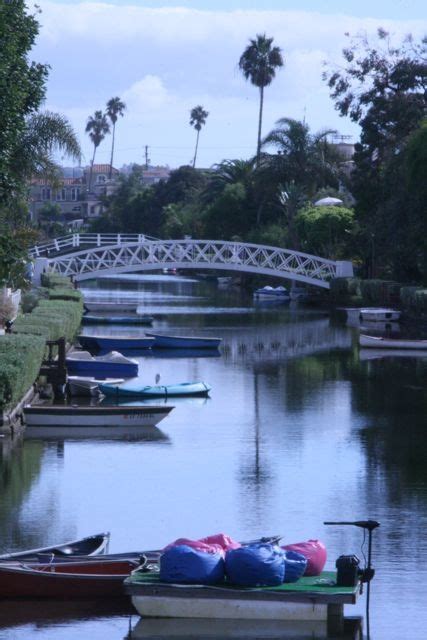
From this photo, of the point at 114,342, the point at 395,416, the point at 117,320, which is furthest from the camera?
the point at 117,320

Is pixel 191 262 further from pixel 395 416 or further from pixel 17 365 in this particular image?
pixel 17 365

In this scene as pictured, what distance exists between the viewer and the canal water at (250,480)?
17156 mm

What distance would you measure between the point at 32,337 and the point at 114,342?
17304 mm

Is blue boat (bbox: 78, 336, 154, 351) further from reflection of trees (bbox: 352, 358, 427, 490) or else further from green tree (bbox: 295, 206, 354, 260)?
green tree (bbox: 295, 206, 354, 260)

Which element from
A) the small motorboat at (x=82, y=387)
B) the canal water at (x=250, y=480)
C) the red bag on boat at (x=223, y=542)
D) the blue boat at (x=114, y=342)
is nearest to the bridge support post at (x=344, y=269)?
the blue boat at (x=114, y=342)

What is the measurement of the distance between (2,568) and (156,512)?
6096mm

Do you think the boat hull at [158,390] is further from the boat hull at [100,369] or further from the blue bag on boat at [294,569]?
the blue bag on boat at [294,569]

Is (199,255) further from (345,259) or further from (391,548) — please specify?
(391,548)

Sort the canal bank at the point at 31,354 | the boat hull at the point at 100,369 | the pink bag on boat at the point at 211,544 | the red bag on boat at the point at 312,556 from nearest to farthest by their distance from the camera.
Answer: the pink bag on boat at the point at 211,544
the red bag on boat at the point at 312,556
the canal bank at the point at 31,354
the boat hull at the point at 100,369

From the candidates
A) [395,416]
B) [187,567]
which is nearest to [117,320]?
[395,416]

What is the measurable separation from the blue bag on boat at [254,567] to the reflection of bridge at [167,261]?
57.7 m

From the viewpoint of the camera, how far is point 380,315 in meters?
63.0

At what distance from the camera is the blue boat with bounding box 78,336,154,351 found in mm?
49500

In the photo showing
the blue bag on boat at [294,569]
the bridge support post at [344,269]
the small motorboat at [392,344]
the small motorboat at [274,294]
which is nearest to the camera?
the blue bag on boat at [294,569]
